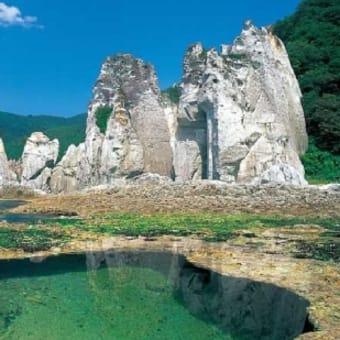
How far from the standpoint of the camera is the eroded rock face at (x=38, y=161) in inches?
2234

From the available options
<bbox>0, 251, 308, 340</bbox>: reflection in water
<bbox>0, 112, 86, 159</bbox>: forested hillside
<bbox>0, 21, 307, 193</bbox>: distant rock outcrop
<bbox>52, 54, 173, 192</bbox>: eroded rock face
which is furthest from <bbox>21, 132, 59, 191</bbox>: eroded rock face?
<bbox>0, 251, 308, 340</bbox>: reflection in water

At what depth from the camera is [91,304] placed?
13273 mm

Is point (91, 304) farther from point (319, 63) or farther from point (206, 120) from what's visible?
point (319, 63)

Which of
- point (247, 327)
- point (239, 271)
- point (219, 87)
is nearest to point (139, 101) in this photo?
point (219, 87)

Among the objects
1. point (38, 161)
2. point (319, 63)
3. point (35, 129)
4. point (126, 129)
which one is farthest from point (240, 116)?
point (35, 129)

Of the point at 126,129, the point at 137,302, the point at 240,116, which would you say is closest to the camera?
the point at 137,302

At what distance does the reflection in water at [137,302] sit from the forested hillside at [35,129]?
5720cm

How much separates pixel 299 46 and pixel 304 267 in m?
38.3

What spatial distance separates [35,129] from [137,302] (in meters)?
104

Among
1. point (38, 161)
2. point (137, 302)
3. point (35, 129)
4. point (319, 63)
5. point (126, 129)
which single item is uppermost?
point (35, 129)

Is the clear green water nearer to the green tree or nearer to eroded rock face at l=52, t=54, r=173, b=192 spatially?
eroded rock face at l=52, t=54, r=173, b=192

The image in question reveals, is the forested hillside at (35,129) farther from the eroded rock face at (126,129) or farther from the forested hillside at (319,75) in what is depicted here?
the forested hillside at (319,75)

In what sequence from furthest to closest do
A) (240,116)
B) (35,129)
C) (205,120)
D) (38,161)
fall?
(35,129) < (38,161) < (205,120) < (240,116)

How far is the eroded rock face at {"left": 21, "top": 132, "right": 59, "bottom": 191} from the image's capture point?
56750 mm
